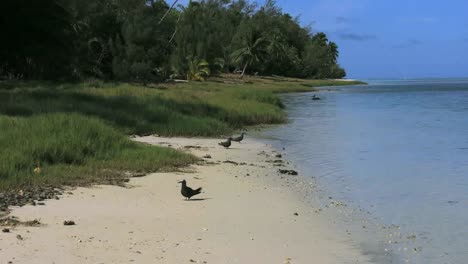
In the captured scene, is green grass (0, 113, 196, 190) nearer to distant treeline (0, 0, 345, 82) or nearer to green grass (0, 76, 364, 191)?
green grass (0, 76, 364, 191)

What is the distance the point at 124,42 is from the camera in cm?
5106

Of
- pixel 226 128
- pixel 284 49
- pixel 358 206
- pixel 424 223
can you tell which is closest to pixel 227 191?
pixel 358 206

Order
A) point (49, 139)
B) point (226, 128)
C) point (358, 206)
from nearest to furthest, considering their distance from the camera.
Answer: point (358, 206) < point (49, 139) < point (226, 128)

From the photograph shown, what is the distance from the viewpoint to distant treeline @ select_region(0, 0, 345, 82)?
34656 mm

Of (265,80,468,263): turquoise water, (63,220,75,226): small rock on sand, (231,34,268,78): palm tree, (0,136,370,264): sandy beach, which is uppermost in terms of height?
(231,34,268,78): palm tree

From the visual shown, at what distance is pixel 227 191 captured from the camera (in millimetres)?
11039

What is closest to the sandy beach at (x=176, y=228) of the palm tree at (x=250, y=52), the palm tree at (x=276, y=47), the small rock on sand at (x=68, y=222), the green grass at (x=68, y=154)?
the small rock on sand at (x=68, y=222)

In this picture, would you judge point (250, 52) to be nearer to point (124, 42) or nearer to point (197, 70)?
point (197, 70)

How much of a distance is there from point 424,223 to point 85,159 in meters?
6.61

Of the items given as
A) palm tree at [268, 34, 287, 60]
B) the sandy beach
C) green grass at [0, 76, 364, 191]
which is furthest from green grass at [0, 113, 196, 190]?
palm tree at [268, 34, 287, 60]

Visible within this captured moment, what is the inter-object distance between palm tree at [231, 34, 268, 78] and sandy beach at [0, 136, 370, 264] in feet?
251

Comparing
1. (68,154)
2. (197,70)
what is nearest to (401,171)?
(68,154)

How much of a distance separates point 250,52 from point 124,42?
38.2m

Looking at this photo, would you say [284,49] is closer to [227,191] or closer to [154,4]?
[154,4]
